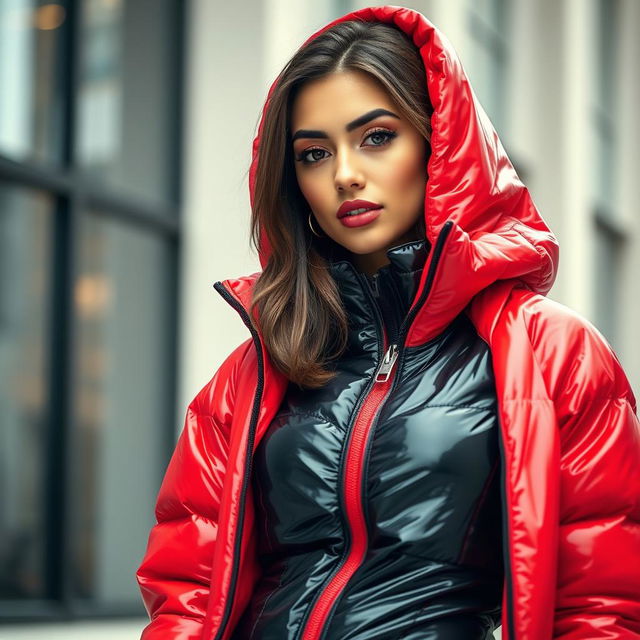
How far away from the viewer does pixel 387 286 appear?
6.91ft

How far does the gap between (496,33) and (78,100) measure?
4.96 meters

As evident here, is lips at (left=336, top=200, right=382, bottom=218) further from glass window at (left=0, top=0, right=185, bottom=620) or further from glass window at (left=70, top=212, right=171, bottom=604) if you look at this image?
glass window at (left=70, top=212, right=171, bottom=604)

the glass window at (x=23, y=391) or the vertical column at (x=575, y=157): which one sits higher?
the vertical column at (x=575, y=157)

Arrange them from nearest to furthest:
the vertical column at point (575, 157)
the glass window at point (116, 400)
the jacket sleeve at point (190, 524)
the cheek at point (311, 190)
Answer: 1. the jacket sleeve at point (190, 524)
2. the cheek at point (311, 190)
3. the glass window at point (116, 400)
4. the vertical column at point (575, 157)

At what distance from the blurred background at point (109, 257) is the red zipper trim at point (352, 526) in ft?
9.33

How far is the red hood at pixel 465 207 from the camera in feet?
6.47

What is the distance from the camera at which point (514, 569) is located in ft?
5.71

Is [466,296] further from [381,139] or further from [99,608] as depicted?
[99,608]

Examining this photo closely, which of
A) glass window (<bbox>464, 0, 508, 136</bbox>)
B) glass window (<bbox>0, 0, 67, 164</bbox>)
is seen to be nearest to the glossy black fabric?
glass window (<bbox>0, 0, 67, 164</bbox>)

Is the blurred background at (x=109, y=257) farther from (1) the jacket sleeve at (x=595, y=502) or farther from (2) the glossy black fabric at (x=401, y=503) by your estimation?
(1) the jacket sleeve at (x=595, y=502)

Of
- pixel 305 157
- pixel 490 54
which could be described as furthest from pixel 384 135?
pixel 490 54

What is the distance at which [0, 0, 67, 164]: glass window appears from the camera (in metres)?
5.05

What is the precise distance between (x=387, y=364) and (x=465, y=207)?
342 mm

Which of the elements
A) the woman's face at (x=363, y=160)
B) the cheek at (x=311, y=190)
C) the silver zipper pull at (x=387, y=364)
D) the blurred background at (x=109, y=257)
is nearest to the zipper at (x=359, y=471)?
the silver zipper pull at (x=387, y=364)
